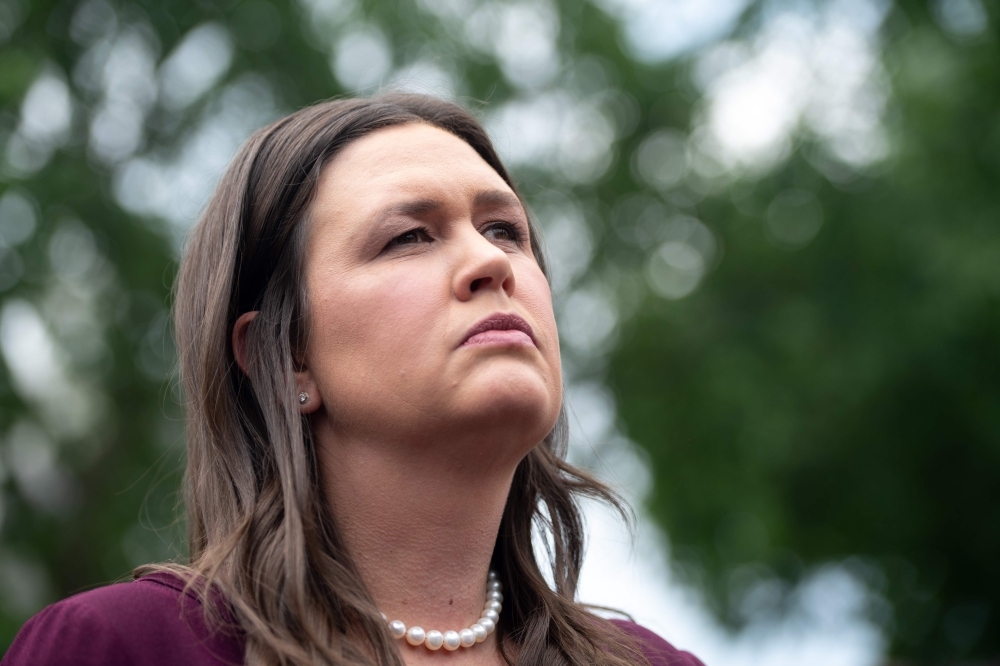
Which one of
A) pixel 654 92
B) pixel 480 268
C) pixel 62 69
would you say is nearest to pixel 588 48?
pixel 654 92

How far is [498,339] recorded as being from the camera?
257cm

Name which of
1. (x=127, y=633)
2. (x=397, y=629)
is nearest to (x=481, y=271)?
(x=397, y=629)

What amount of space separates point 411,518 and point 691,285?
41.2 ft

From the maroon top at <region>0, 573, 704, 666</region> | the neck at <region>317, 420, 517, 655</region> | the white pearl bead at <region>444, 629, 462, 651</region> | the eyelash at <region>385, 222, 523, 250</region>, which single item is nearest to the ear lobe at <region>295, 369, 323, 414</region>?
the neck at <region>317, 420, 517, 655</region>

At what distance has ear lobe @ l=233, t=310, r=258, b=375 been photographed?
2.85 m

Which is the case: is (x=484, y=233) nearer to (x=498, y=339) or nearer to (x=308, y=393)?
(x=498, y=339)

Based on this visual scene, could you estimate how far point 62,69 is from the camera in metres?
11.0

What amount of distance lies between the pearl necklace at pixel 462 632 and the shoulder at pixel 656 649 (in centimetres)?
45

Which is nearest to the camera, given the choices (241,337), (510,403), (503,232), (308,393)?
(510,403)

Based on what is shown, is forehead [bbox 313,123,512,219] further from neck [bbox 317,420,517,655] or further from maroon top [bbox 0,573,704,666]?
maroon top [bbox 0,573,704,666]

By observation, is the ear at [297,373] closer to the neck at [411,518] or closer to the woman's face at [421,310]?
the woman's face at [421,310]

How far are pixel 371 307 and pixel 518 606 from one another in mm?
909

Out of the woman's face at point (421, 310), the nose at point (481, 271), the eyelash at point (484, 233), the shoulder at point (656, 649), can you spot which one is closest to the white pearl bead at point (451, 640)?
Answer: the woman's face at point (421, 310)

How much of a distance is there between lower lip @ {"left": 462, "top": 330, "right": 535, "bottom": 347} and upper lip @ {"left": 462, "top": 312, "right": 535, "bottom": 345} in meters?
0.01
